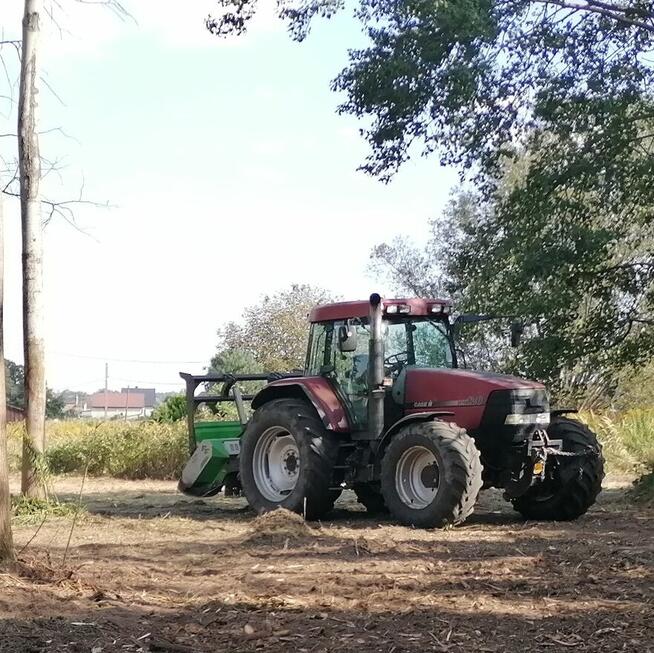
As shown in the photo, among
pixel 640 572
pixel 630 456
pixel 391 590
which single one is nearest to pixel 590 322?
pixel 630 456

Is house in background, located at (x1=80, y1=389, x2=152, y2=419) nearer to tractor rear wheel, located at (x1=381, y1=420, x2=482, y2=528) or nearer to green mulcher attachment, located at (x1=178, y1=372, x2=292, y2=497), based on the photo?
green mulcher attachment, located at (x1=178, y1=372, x2=292, y2=497)

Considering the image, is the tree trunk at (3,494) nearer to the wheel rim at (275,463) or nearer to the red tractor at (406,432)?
the red tractor at (406,432)

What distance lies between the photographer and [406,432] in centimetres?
1034

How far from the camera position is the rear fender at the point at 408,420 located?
34.3ft

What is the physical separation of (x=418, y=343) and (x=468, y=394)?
99 centimetres

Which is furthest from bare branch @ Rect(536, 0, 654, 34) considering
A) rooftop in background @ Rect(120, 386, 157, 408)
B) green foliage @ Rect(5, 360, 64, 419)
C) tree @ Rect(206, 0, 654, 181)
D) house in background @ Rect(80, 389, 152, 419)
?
rooftop in background @ Rect(120, 386, 157, 408)

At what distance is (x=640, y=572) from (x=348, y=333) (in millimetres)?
4198

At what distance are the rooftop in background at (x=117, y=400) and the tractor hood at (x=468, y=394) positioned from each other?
108 m

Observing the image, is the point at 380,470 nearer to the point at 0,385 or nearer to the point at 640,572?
the point at 640,572

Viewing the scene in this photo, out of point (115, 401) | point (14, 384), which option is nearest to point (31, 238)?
point (14, 384)

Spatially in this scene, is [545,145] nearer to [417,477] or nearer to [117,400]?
[417,477]

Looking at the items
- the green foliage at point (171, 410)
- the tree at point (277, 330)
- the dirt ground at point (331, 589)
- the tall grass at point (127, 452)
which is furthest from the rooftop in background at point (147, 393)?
the dirt ground at point (331, 589)

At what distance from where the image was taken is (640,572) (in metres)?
7.13

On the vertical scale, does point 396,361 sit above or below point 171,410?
above
